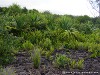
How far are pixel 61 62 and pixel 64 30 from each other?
7.06 meters

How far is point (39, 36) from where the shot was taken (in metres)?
16.2

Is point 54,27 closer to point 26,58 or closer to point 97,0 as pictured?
point 26,58

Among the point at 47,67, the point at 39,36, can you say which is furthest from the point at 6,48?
the point at 39,36

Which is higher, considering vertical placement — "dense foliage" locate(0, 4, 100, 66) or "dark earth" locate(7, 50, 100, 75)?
"dense foliage" locate(0, 4, 100, 66)

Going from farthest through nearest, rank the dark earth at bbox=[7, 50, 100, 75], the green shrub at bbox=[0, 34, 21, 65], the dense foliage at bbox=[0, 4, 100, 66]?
the dense foliage at bbox=[0, 4, 100, 66]
the green shrub at bbox=[0, 34, 21, 65]
the dark earth at bbox=[7, 50, 100, 75]

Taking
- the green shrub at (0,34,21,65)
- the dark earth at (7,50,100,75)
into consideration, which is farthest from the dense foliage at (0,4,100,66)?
the dark earth at (7,50,100,75)

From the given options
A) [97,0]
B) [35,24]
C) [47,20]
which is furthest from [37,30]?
[97,0]

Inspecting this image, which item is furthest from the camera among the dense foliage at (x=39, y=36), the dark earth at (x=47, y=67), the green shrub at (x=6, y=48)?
the dense foliage at (x=39, y=36)

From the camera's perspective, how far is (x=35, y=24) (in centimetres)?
1812

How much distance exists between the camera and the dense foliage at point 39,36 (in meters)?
11.5

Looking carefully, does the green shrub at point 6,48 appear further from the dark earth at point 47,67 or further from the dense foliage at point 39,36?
the dark earth at point 47,67

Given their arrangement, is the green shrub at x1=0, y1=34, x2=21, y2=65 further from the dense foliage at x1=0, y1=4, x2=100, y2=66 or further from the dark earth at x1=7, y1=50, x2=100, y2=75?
the dark earth at x1=7, y1=50, x2=100, y2=75

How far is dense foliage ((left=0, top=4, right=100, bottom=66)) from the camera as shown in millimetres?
11547

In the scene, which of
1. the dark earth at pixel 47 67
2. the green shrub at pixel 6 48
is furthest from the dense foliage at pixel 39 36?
the dark earth at pixel 47 67
